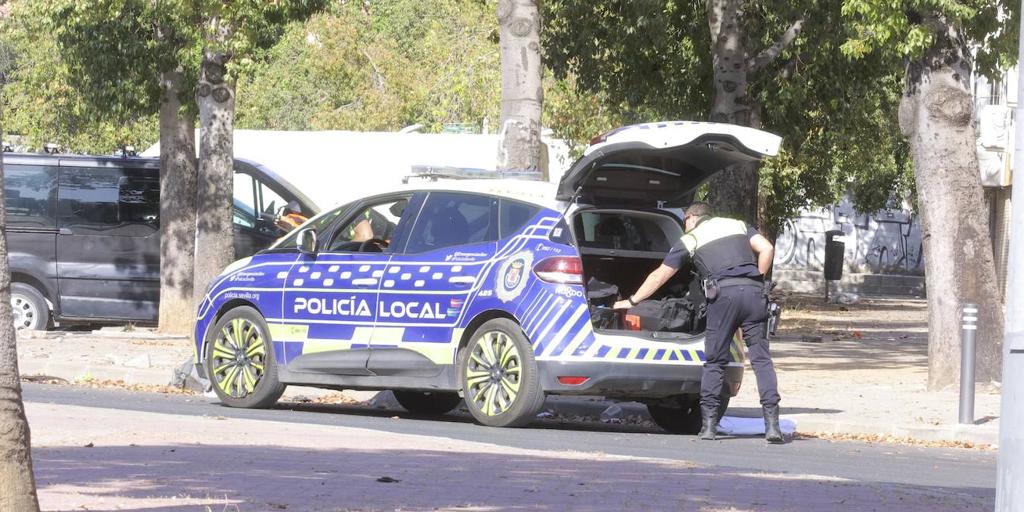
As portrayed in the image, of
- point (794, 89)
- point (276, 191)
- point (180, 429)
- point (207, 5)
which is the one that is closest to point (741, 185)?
point (794, 89)

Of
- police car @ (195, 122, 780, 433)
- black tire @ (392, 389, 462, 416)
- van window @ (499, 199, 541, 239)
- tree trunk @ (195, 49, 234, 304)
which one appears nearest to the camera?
police car @ (195, 122, 780, 433)

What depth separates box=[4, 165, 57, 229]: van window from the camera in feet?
71.6

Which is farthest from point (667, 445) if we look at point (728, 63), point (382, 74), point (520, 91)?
point (382, 74)

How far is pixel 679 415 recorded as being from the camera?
12.8 meters

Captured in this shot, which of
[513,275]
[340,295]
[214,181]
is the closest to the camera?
[513,275]

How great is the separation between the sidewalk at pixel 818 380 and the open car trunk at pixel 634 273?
1635 millimetres

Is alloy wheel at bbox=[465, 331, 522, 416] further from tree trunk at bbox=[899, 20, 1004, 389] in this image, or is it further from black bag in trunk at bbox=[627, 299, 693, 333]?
tree trunk at bbox=[899, 20, 1004, 389]

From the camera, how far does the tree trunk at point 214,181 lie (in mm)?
19578

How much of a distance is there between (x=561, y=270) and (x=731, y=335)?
122 centimetres

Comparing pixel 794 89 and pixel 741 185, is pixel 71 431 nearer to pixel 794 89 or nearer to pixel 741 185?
pixel 741 185

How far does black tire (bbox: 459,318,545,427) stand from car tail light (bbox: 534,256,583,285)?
428mm

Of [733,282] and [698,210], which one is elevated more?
[698,210]

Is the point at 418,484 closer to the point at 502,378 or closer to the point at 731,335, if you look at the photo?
Result: the point at 502,378

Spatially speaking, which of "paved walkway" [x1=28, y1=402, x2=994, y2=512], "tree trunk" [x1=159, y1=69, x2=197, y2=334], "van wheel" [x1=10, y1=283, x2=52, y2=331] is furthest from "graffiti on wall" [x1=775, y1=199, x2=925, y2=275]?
"paved walkway" [x1=28, y1=402, x2=994, y2=512]
